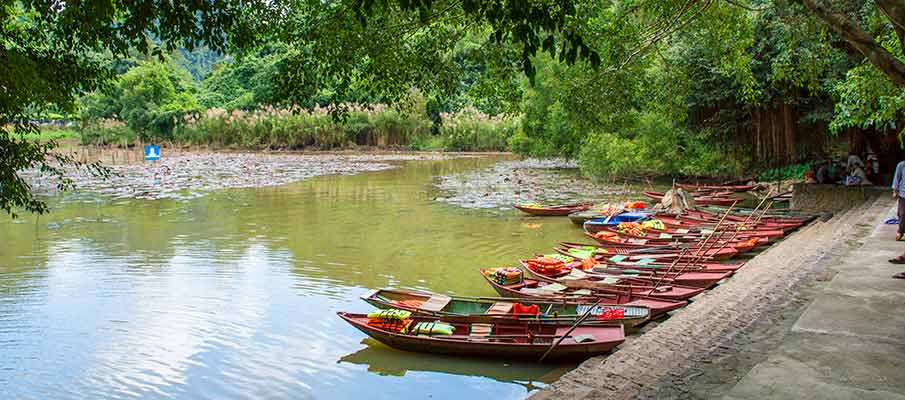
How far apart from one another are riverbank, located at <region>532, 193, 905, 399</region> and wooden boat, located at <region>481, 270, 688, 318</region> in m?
0.30

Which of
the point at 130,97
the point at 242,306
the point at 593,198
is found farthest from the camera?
the point at 130,97

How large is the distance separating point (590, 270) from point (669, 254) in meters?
2.05

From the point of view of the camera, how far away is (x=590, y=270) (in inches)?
456

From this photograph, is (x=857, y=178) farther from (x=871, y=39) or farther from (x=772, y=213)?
(x=871, y=39)

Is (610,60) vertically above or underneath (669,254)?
above

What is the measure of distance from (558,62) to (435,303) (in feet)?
28.1

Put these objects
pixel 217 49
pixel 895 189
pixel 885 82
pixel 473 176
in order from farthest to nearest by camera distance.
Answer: pixel 473 176, pixel 885 82, pixel 895 189, pixel 217 49

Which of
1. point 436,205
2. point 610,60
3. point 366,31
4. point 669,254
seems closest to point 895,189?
point 669,254

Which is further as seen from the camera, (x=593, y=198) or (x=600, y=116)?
(x=593, y=198)

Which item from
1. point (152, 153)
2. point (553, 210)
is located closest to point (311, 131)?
point (152, 153)

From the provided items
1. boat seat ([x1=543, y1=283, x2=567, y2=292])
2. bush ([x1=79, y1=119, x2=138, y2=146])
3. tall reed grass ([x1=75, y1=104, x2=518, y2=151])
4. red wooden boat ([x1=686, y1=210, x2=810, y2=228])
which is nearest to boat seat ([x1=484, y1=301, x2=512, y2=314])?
boat seat ([x1=543, y1=283, x2=567, y2=292])

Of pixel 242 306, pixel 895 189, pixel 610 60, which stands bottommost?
pixel 242 306

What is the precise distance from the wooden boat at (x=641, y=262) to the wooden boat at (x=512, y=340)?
12.1 ft

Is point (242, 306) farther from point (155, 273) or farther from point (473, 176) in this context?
point (473, 176)
